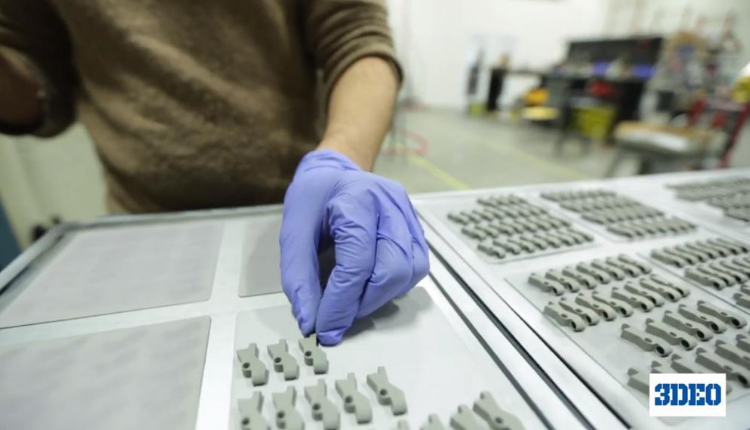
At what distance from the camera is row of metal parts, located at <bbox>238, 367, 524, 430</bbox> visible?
0.28m

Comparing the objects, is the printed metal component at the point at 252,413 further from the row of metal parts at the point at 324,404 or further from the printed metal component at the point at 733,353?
the printed metal component at the point at 733,353

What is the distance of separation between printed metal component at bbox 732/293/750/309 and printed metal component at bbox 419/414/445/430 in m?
0.43

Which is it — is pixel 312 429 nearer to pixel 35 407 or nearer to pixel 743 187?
pixel 35 407

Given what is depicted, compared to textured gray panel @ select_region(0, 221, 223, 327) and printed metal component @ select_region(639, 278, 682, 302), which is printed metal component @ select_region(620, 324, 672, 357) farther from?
textured gray panel @ select_region(0, 221, 223, 327)

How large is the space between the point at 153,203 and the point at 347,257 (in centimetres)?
51

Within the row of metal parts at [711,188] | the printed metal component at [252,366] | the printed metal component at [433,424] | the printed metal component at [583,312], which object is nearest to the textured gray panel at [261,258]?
the printed metal component at [252,366]

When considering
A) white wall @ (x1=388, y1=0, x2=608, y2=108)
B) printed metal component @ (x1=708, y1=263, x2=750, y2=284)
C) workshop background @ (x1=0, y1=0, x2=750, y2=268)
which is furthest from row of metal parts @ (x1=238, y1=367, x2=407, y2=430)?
white wall @ (x1=388, y1=0, x2=608, y2=108)

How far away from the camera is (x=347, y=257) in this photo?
40 centimetres

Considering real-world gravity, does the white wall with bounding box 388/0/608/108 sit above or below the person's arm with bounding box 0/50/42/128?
above

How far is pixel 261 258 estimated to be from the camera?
0.52m

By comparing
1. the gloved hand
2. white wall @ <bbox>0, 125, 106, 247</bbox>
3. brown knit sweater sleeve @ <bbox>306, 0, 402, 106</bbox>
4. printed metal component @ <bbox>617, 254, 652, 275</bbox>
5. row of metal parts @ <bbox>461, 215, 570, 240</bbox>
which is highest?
brown knit sweater sleeve @ <bbox>306, 0, 402, 106</bbox>

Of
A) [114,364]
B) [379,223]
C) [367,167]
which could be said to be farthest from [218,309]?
[367,167]

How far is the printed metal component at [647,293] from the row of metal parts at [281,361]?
388 millimetres

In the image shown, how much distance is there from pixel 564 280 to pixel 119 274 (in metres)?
0.59
